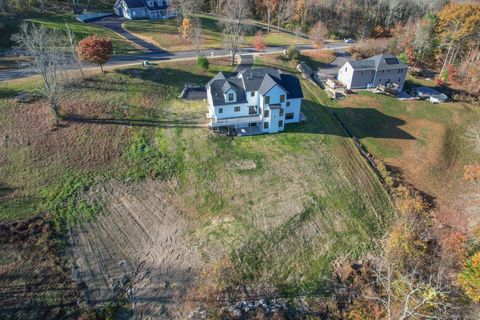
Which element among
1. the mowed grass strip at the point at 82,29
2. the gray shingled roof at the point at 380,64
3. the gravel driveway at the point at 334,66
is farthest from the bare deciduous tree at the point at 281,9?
the mowed grass strip at the point at 82,29

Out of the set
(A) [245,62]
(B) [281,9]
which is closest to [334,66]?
(A) [245,62]

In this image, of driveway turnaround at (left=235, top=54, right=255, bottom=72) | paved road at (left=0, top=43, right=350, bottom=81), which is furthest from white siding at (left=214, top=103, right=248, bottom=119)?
paved road at (left=0, top=43, right=350, bottom=81)

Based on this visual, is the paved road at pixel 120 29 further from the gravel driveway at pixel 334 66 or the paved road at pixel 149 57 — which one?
the gravel driveway at pixel 334 66

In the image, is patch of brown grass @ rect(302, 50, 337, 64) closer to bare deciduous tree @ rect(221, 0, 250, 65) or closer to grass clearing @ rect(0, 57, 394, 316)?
bare deciduous tree @ rect(221, 0, 250, 65)

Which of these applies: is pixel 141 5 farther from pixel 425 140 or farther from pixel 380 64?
pixel 425 140

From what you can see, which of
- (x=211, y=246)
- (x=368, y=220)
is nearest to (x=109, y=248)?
(x=211, y=246)

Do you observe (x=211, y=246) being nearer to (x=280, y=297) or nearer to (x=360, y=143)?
(x=280, y=297)
